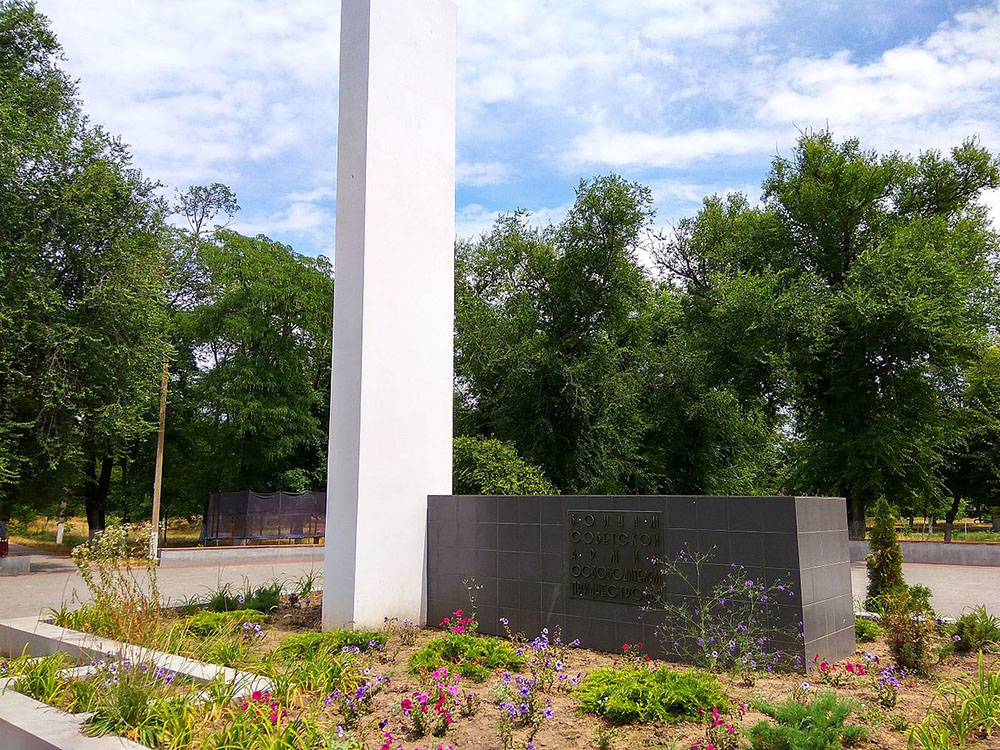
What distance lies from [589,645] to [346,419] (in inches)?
137

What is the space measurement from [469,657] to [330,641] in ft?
4.54

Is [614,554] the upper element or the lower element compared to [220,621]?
upper

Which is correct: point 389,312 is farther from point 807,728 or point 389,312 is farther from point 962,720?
point 962,720

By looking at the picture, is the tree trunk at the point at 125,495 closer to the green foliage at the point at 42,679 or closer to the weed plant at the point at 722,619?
the green foliage at the point at 42,679

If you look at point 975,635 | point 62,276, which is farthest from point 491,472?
point 62,276

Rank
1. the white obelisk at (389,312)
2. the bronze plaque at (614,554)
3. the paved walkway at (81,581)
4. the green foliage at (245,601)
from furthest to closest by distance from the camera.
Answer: the paved walkway at (81,581) < the green foliage at (245,601) < the white obelisk at (389,312) < the bronze plaque at (614,554)

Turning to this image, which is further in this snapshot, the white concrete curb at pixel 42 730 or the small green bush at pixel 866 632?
the small green bush at pixel 866 632

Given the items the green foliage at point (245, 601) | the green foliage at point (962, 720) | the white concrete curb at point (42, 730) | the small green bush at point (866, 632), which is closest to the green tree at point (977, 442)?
the small green bush at point (866, 632)

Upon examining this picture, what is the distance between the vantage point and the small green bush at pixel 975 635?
710 centimetres

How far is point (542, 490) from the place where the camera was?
17.4 m

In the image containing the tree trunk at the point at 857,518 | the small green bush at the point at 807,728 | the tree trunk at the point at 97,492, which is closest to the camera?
the small green bush at the point at 807,728

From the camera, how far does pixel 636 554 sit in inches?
280

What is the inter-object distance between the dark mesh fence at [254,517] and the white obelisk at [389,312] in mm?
15782

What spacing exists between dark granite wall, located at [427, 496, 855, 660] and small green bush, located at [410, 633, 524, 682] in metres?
1.05
